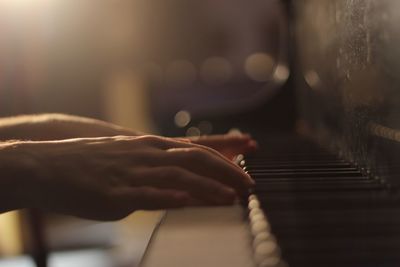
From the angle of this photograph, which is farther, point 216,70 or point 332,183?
point 216,70

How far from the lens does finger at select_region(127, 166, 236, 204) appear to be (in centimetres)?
71

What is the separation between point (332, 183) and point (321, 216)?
17 cm

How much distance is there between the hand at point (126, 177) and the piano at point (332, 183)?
29 mm

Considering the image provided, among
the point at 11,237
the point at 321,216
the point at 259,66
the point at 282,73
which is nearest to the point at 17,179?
the point at 321,216

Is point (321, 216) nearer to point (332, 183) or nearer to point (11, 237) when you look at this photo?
point (332, 183)

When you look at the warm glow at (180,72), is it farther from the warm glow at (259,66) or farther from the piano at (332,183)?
the piano at (332,183)

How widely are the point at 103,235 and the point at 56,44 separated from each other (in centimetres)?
245

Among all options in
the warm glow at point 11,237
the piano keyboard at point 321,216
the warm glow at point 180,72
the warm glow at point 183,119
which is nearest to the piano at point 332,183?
the piano keyboard at point 321,216

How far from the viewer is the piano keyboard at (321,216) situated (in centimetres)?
51

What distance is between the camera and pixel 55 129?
46.7 inches

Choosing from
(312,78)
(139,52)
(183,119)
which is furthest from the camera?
(139,52)

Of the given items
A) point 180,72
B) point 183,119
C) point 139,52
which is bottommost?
point 180,72

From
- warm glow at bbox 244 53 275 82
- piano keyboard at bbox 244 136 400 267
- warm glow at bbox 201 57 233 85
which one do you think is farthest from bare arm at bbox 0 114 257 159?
warm glow at bbox 201 57 233 85

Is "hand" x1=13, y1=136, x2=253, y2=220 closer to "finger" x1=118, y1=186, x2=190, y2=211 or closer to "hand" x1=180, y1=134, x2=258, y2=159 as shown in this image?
"finger" x1=118, y1=186, x2=190, y2=211
